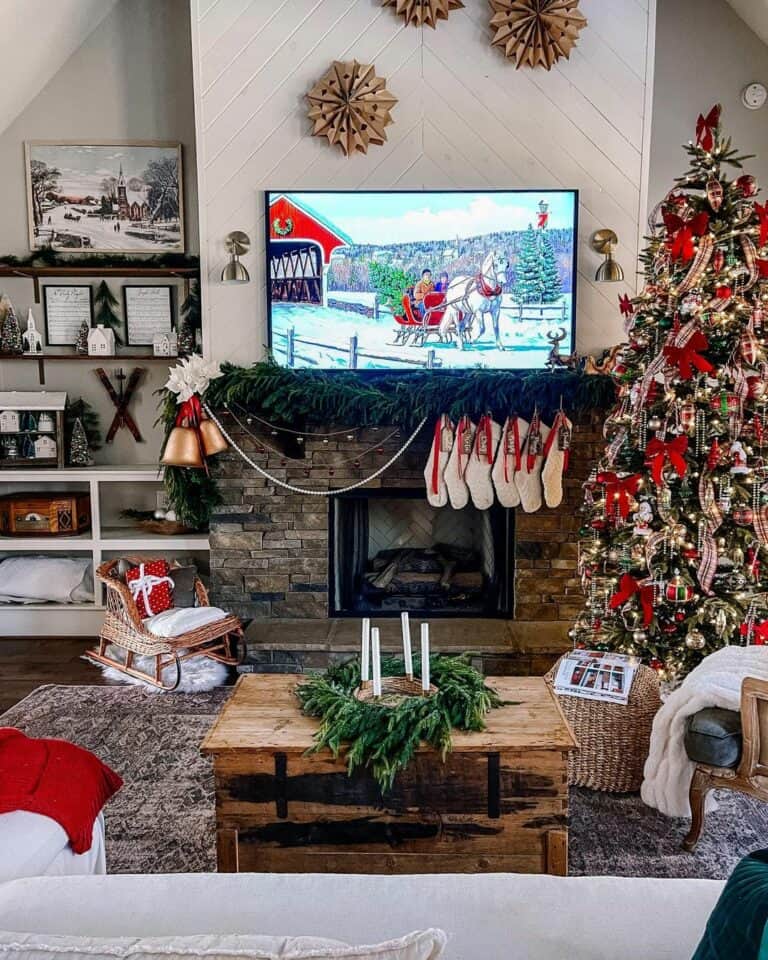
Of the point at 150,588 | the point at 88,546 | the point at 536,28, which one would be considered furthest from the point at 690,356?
the point at 88,546

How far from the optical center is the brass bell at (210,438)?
11.9ft

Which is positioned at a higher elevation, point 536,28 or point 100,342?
point 536,28

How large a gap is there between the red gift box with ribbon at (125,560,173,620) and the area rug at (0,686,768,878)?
53 centimetres

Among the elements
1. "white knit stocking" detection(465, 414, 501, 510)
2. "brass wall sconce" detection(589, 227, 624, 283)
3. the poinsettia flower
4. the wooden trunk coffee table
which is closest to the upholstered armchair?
the wooden trunk coffee table

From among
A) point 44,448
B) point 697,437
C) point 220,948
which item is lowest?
point 220,948

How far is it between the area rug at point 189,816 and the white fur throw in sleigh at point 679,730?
0.13 metres

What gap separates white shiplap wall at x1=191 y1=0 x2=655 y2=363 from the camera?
11.5 ft

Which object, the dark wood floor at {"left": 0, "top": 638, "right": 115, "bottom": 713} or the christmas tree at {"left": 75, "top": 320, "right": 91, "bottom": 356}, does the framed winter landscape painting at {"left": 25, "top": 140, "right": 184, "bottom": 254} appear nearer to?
the christmas tree at {"left": 75, "top": 320, "right": 91, "bottom": 356}

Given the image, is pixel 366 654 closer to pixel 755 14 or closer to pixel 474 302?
pixel 474 302

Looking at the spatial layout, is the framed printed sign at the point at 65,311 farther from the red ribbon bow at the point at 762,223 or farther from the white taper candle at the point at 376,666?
the red ribbon bow at the point at 762,223

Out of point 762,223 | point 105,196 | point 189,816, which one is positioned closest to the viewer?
point 189,816

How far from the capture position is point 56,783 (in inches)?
68.2

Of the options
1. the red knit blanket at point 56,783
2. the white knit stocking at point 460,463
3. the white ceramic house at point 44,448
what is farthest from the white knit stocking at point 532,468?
the white ceramic house at point 44,448

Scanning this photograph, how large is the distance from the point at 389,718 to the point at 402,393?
6.28ft
